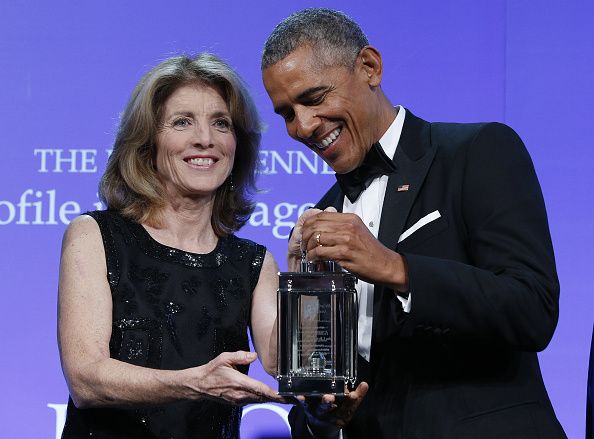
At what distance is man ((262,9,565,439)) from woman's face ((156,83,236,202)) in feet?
1.60

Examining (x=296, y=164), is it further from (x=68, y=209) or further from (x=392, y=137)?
(x=392, y=137)

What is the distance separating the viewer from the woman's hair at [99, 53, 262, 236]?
9.08 feet

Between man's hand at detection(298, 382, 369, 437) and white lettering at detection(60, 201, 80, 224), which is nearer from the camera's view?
man's hand at detection(298, 382, 369, 437)

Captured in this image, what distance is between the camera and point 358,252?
184 cm

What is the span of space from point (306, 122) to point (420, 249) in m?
0.40

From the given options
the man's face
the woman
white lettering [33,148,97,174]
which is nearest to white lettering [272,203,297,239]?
the woman

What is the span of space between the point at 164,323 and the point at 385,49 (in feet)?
4.83

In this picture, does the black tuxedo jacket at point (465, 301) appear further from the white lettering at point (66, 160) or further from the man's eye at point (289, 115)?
the white lettering at point (66, 160)

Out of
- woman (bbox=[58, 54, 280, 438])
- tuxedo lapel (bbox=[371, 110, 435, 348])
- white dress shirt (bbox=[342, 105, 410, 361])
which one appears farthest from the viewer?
woman (bbox=[58, 54, 280, 438])

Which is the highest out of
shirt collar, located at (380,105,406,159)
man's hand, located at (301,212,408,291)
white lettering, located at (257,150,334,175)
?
white lettering, located at (257,150,334,175)

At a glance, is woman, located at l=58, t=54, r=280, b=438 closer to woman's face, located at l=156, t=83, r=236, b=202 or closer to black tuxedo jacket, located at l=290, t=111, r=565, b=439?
woman's face, located at l=156, t=83, r=236, b=202

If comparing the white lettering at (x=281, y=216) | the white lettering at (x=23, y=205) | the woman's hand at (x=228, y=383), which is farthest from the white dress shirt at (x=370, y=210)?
the white lettering at (x=23, y=205)

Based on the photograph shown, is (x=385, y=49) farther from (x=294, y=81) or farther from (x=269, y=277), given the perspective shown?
(x=294, y=81)

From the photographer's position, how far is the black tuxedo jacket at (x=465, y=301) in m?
1.86
